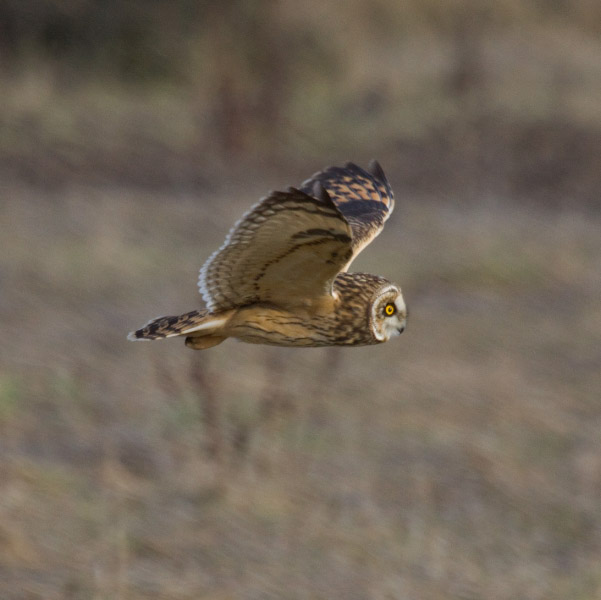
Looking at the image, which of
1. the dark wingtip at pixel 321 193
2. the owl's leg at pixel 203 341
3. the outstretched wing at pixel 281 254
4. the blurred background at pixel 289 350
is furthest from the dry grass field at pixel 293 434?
the dark wingtip at pixel 321 193

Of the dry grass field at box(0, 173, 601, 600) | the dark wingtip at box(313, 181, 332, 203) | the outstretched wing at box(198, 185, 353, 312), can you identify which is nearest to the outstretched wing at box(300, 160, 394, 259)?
the outstretched wing at box(198, 185, 353, 312)

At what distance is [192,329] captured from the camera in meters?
3.03

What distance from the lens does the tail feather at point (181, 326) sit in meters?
3.03

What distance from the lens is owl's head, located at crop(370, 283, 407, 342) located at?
3.19 meters

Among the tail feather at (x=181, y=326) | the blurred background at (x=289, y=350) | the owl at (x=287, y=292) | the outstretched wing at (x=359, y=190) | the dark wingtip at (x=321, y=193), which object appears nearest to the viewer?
the dark wingtip at (x=321, y=193)

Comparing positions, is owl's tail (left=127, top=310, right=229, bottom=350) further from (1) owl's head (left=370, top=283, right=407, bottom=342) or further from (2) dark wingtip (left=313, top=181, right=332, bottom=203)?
(2) dark wingtip (left=313, top=181, right=332, bottom=203)

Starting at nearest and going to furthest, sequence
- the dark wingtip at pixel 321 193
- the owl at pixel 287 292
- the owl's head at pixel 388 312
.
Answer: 1. the dark wingtip at pixel 321 193
2. the owl at pixel 287 292
3. the owl's head at pixel 388 312

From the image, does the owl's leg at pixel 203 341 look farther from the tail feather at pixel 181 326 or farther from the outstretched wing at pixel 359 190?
the outstretched wing at pixel 359 190

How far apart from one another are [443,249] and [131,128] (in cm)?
490

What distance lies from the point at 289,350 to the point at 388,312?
201 inches

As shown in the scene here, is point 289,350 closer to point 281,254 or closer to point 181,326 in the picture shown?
point 181,326

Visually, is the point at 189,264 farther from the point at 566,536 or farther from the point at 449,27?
the point at 449,27

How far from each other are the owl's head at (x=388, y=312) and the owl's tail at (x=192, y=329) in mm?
372

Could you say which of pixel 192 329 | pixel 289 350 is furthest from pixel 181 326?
pixel 289 350
